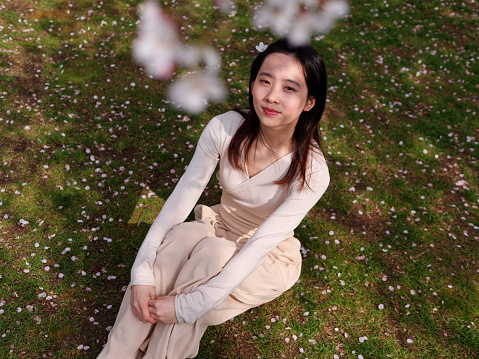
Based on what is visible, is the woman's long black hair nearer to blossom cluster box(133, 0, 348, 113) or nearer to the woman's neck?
the woman's neck

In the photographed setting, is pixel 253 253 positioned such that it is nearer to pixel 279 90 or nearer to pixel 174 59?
pixel 279 90

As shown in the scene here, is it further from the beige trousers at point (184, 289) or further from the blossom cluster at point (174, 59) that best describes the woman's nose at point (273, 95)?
the blossom cluster at point (174, 59)

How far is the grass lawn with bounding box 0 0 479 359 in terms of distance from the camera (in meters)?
3.56

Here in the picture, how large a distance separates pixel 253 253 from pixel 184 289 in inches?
19.5

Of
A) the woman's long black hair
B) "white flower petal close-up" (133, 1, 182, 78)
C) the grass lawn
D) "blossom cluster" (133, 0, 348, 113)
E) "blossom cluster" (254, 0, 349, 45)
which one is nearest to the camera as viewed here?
the woman's long black hair

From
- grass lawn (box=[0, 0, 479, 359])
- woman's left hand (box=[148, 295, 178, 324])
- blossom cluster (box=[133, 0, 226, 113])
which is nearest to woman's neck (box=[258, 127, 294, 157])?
woman's left hand (box=[148, 295, 178, 324])

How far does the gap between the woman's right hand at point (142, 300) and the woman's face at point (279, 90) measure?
1304 mm

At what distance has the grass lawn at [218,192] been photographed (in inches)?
140

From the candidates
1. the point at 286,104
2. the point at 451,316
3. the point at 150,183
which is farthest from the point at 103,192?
the point at 451,316

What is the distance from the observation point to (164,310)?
2514mm

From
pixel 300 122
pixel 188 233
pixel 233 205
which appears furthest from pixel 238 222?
pixel 300 122

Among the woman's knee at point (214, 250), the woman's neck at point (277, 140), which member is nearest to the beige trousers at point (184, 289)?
the woman's knee at point (214, 250)

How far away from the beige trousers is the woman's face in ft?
3.04

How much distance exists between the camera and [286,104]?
2.63m
